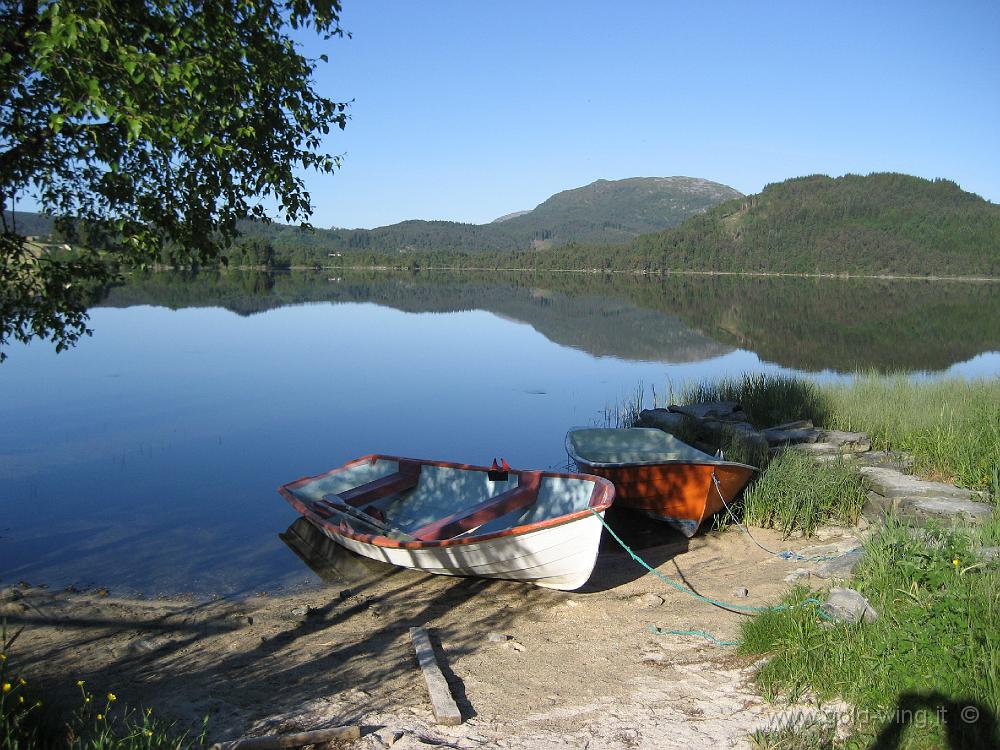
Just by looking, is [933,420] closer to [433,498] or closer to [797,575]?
[797,575]

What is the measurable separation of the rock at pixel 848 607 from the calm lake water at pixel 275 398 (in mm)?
5808

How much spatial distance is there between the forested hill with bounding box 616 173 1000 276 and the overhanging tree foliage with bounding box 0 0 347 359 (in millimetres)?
149707

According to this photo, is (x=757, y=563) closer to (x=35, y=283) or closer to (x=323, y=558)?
(x=323, y=558)

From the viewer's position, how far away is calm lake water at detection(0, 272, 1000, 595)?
10.1 meters

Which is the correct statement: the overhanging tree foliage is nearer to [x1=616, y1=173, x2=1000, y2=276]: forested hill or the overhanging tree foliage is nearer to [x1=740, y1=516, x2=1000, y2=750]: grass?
[x1=740, y1=516, x2=1000, y2=750]: grass

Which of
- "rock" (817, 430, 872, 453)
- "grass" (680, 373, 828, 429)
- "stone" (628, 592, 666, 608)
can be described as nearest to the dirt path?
"stone" (628, 592, 666, 608)

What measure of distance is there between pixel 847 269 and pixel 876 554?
15027cm

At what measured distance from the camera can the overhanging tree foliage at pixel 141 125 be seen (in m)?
4.64

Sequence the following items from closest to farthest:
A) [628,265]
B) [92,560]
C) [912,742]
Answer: [912,742], [92,560], [628,265]

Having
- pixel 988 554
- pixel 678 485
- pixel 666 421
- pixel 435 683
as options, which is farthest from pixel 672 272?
pixel 435 683

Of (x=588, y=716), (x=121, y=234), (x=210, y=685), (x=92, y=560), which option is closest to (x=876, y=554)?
(x=588, y=716)

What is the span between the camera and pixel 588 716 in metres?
5.05

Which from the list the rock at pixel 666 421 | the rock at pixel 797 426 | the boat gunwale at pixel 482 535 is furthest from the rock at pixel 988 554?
the rock at pixel 666 421

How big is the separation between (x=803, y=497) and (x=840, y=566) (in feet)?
9.05
